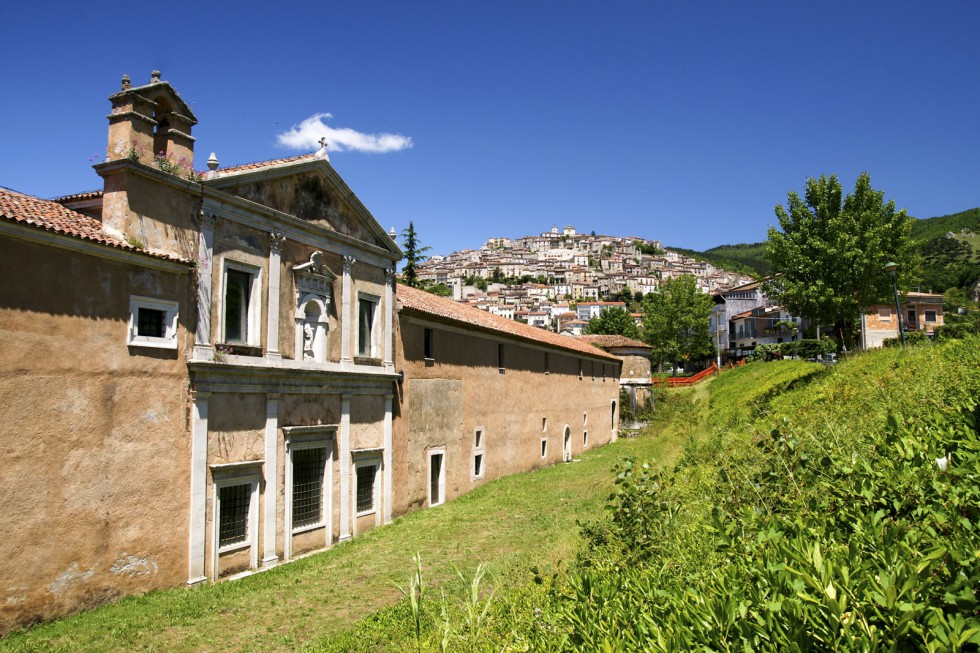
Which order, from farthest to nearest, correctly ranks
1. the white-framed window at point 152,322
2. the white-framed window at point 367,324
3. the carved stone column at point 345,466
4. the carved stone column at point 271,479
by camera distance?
the white-framed window at point 367,324 < the carved stone column at point 345,466 < the carved stone column at point 271,479 < the white-framed window at point 152,322

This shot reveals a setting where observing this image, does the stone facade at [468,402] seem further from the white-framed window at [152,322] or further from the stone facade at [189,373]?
the white-framed window at [152,322]

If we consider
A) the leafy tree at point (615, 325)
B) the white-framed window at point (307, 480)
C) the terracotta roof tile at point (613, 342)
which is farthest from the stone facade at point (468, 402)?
the leafy tree at point (615, 325)

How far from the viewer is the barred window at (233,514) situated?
12891mm

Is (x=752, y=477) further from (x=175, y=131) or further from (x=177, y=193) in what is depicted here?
(x=175, y=131)

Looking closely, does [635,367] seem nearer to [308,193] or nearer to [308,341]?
[308,341]

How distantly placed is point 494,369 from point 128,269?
1582cm

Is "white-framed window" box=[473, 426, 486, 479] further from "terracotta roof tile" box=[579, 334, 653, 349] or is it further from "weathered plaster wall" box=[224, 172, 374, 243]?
"terracotta roof tile" box=[579, 334, 653, 349]

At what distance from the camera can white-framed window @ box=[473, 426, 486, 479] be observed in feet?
76.7

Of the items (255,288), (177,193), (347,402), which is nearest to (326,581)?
(347,402)

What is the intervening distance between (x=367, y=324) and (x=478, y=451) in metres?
8.09

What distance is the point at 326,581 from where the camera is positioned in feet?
41.7

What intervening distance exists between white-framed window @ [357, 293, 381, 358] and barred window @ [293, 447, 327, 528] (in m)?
3.30

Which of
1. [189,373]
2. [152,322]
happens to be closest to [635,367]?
[189,373]

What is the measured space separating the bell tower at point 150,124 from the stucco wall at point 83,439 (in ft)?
8.52
